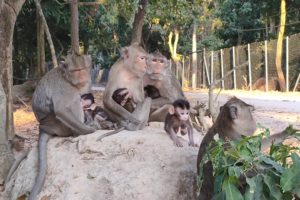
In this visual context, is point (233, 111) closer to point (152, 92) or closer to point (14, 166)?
point (14, 166)

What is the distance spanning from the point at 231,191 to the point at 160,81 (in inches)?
159

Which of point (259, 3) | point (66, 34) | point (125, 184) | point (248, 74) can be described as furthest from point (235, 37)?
point (125, 184)

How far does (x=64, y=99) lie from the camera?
19.8 ft

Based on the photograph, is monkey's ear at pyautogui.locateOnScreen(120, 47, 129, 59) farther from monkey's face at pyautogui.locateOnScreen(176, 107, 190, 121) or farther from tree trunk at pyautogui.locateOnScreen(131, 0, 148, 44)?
tree trunk at pyautogui.locateOnScreen(131, 0, 148, 44)

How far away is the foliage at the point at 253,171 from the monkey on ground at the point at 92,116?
2.89 metres

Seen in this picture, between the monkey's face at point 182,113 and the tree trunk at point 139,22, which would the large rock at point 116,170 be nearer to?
the monkey's face at point 182,113

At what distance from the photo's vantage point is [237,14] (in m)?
30.0

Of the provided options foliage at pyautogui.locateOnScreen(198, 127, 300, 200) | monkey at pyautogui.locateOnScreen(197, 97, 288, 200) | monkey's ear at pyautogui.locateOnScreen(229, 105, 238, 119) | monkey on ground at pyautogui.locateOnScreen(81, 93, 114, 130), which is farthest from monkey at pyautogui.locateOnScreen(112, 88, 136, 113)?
foliage at pyautogui.locateOnScreen(198, 127, 300, 200)

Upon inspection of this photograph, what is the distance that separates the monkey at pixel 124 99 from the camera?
683 centimetres

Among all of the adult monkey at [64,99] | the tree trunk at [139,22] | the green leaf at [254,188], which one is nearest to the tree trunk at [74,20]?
the tree trunk at [139,22]

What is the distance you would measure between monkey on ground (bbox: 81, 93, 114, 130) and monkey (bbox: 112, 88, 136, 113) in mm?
265

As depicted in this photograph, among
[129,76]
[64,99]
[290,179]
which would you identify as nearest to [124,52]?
[129,76]

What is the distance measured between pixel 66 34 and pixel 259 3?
35.2ft

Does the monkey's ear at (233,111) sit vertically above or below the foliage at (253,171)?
above
